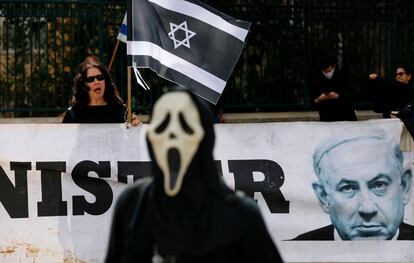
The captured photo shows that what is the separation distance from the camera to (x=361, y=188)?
8.67m

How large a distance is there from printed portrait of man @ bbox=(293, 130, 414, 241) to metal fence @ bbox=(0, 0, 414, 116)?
5.29 metres

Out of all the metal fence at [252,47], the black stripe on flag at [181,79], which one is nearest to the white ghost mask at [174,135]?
the black stripe on flag at [181,79]

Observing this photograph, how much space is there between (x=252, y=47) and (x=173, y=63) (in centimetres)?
585

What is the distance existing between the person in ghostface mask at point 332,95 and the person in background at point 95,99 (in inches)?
153

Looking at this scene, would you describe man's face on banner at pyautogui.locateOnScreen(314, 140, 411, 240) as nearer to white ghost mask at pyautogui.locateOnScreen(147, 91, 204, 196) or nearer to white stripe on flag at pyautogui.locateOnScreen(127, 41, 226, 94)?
white stripe on flag at pyautogui.locateOnScreen(127, 41, 226, 94)

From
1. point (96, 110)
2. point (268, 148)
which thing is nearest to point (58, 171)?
point (96, 110)

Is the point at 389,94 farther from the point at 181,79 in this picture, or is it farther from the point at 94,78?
the point at 94,78

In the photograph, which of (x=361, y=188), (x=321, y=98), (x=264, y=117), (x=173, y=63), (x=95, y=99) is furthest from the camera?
(x=264, y=117)

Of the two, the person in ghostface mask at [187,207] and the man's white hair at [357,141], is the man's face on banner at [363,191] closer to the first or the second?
the man's white hair at [357,141]

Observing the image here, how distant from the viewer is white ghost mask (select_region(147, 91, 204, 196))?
3.58m

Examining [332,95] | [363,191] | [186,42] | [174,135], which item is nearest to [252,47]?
[332,95]

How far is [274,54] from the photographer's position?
48.5 feet

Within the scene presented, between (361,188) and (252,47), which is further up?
(252,47)

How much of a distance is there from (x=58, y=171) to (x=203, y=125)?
5007 millimetres
